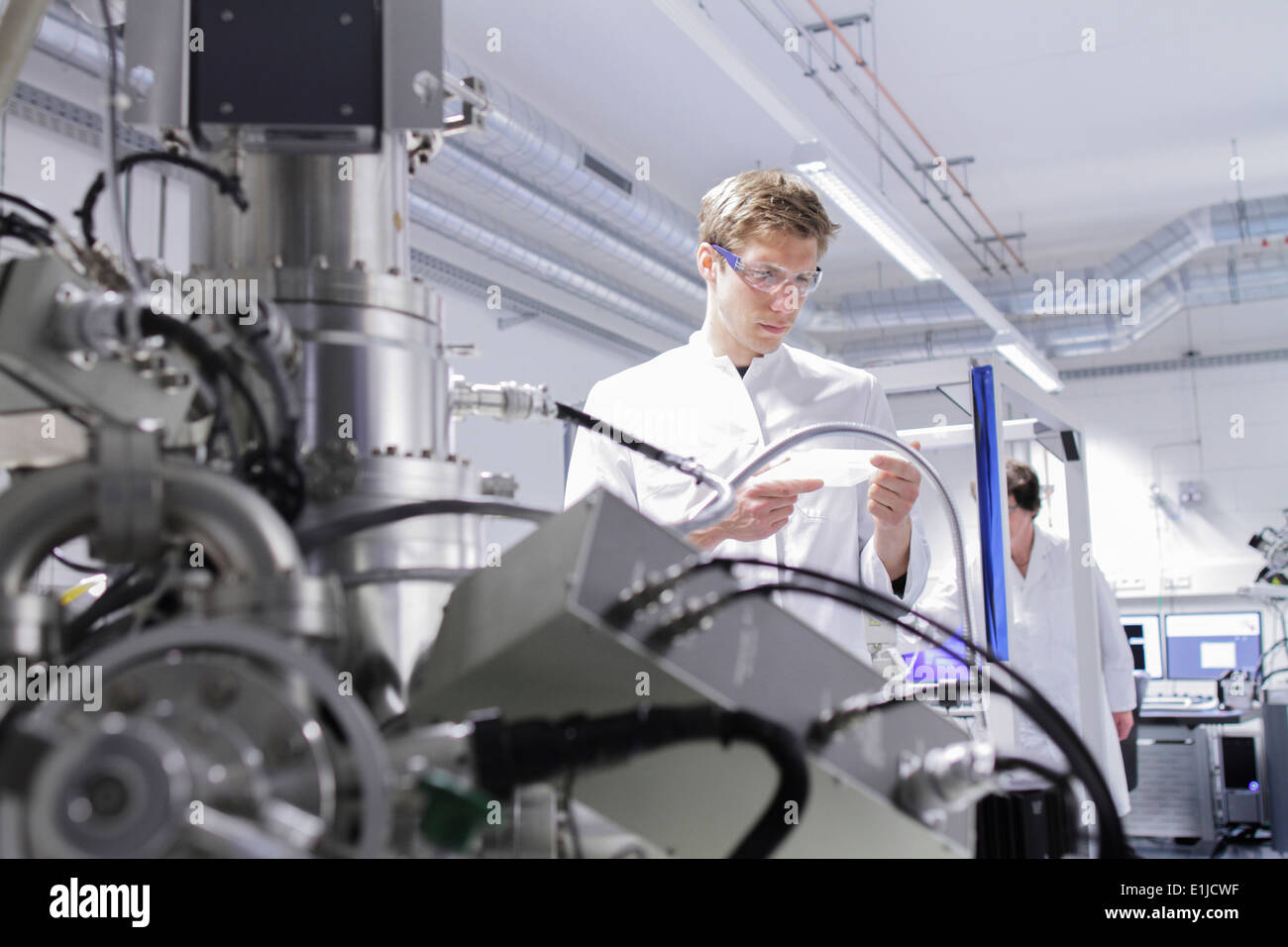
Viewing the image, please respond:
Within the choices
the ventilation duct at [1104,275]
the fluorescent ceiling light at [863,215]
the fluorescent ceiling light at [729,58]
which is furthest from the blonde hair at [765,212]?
the ventilation duct at [1104,275]

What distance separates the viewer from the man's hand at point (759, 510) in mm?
1062

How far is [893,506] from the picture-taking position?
119 centimetres

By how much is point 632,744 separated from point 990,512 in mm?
1462

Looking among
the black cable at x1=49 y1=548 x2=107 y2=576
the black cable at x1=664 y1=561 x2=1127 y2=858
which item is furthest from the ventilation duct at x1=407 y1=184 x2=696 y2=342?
the black cable at x1=664 y1=561 x2=1127 y2=858

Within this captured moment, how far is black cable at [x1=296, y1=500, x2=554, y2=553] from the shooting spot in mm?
508

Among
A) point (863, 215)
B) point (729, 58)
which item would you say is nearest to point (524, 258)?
point (863, 215)

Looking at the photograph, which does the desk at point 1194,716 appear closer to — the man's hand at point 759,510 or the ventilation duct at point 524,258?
the ventilation duct at point 524,258

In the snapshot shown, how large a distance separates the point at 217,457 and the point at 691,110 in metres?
4.86

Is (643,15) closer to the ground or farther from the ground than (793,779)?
farther from the ground
